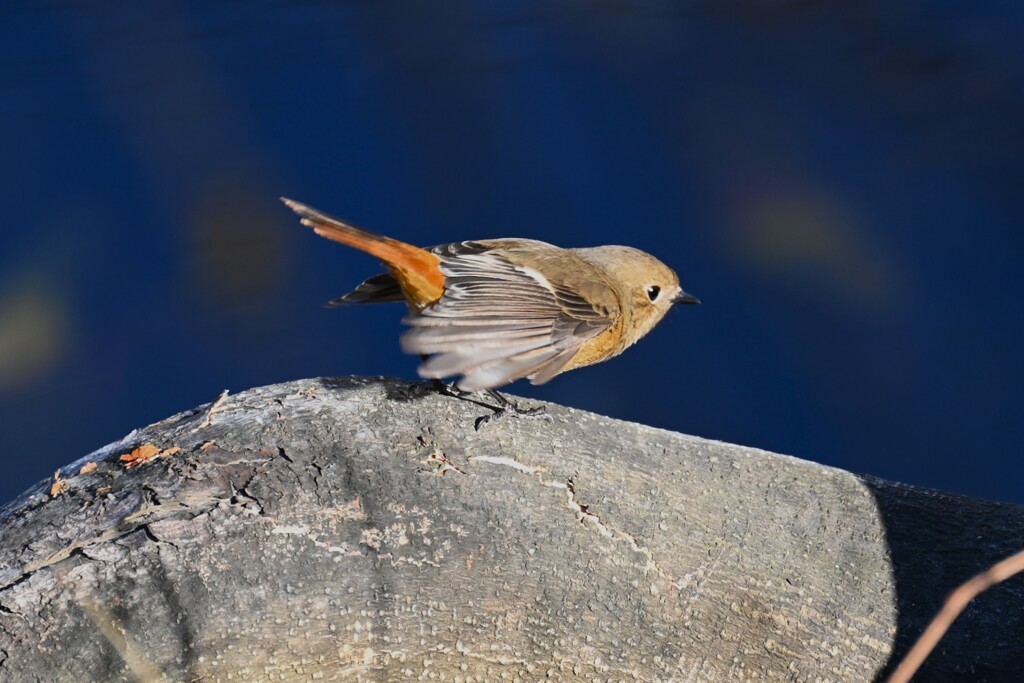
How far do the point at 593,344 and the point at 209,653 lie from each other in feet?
4.03

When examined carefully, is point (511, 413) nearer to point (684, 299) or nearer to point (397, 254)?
point (397, 254)

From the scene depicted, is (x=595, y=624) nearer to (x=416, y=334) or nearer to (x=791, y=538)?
(x=791, y=538)

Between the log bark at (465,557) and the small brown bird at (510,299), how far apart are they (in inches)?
11.8

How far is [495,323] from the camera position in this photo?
1.90 meters

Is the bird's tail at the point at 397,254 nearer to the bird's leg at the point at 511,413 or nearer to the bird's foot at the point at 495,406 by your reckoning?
the bird's foot at the point at 495,406

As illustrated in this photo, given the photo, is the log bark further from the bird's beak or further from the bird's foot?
the bird's beak

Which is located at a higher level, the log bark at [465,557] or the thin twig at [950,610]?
the thin twig at [950,610]

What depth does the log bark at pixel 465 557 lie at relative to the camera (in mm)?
1147

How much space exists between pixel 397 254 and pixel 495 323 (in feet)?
0.78

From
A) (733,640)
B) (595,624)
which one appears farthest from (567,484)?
(733,640)

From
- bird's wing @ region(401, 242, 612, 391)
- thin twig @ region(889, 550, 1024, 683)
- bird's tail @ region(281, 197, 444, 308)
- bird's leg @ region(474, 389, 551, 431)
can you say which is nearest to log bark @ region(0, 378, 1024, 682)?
bird's leg @ region(474, 389, 551, 431)

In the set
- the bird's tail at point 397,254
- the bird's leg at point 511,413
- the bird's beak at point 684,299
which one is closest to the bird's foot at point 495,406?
the bird's leg at point 511,413

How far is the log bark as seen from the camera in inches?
45.2

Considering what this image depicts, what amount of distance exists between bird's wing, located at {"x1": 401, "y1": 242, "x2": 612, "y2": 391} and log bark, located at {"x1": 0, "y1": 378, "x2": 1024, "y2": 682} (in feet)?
0.93
